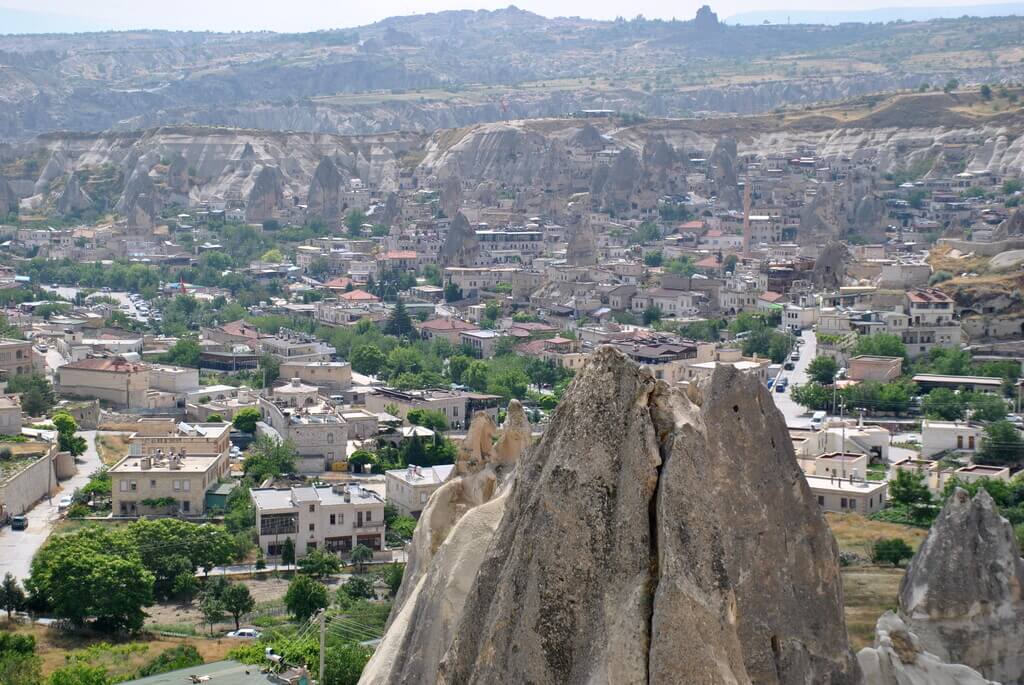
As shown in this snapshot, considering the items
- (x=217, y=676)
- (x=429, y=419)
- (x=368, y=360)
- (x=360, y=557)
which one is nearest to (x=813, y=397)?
(x=429, y=419)

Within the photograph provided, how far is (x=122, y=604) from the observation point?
102ft

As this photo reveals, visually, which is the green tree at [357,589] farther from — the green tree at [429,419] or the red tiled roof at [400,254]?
the red tiled roof at [400,254]

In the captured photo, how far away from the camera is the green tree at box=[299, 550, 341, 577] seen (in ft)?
116

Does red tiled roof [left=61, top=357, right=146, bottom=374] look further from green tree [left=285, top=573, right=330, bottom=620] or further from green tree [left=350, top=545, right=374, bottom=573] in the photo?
green tree [left=285, top=573, right=330, bottom=620]

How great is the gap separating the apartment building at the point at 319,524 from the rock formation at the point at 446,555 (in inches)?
908

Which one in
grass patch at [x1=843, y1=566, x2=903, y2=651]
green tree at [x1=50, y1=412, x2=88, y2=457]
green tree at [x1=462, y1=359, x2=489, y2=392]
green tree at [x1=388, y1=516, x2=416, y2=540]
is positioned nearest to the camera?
grass patch at [x1=843, y1=566, x2=903, y2=651]

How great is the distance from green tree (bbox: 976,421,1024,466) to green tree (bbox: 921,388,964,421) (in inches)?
166

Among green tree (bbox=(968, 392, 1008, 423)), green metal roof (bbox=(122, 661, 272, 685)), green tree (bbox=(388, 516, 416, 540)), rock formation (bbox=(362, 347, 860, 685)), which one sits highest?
rock formation (bbox=(362, 347, 860, 685))

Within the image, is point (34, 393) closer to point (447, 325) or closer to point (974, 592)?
point (447, 325)

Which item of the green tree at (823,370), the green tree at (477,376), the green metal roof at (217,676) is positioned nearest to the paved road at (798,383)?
the green tree at (823,370)

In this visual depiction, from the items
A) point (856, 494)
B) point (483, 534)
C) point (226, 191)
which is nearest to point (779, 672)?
point (483, 534)

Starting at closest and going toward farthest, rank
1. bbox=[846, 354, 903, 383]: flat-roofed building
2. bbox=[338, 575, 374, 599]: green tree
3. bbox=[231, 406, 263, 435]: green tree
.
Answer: bbox=[338, 575, 374, 599]: green tree, bbox=[231, 406, 263, 435]: green tree, bbox=[846, 354, 903, 383]: flat-roofed building

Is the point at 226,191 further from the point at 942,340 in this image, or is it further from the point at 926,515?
the point at 926,515

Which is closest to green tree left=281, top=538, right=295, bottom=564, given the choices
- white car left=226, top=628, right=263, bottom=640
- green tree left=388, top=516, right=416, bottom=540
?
green tree left=388, top=516, right=416, bottom=540
